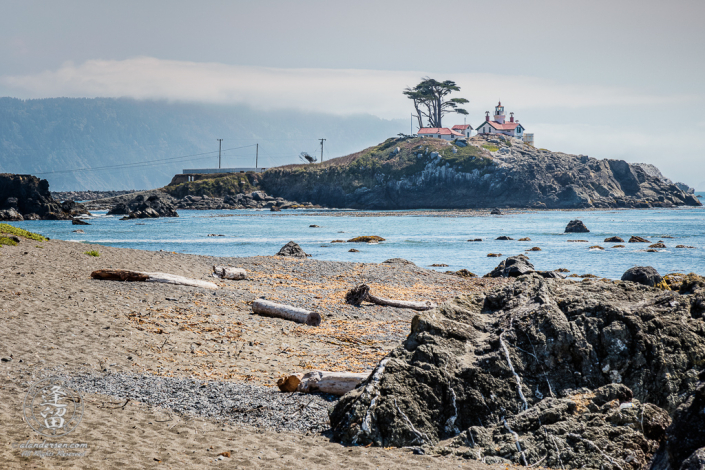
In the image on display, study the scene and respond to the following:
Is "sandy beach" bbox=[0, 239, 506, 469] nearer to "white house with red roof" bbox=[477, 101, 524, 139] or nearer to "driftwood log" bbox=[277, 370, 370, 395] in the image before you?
"driftwood log" bbox=[277, 370, 370, 395]

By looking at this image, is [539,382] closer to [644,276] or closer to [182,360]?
[182,360]

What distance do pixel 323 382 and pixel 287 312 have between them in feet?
17.9

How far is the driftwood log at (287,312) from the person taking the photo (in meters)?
12.9

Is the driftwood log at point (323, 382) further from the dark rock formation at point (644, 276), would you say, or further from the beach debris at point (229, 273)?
the dark rock formation at point (644, 276)

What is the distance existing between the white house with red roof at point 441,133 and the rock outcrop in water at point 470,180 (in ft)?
13.2

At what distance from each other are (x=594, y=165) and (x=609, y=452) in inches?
5399

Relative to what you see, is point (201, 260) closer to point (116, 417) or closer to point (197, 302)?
point (197, 302)

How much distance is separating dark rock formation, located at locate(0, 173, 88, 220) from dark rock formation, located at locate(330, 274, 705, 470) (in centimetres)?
8668

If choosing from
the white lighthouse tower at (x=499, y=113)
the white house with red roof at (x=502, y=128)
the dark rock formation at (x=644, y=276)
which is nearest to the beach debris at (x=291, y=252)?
the dark rock formation at (x=644, y=276)

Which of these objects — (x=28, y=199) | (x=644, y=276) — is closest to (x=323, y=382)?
(x=644, y=276)

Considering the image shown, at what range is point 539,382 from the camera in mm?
6285

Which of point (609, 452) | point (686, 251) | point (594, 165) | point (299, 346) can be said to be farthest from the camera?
point (594, 165)

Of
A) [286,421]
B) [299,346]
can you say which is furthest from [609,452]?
[299,346]

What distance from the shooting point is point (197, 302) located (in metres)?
13.8
